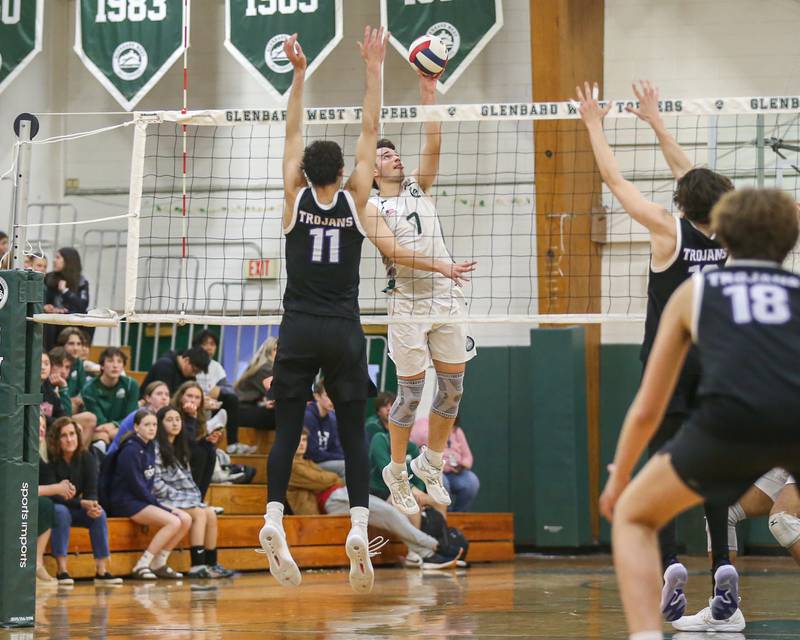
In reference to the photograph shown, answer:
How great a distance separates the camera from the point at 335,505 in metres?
13.1

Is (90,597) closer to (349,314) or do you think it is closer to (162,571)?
(162,571)

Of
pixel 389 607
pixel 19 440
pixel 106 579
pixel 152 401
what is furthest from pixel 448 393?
pixel 152 401

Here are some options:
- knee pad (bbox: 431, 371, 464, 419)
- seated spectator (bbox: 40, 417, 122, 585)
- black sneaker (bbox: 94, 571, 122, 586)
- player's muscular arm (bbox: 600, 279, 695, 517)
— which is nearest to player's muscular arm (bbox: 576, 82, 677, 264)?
knee pad (bbox: 431, 371, 464, 419)

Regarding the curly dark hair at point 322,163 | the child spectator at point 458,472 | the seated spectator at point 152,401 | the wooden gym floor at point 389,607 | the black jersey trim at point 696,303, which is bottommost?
the wooden gym floor at point 389,607

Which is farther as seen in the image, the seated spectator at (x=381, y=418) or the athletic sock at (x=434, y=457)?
the seated spectator at (x=381, y=418)

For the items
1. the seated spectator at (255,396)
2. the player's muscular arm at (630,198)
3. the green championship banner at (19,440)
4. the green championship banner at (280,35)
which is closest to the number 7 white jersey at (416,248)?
the player's muscular arm at (630,198)

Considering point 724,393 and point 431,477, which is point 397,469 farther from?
point 724,393

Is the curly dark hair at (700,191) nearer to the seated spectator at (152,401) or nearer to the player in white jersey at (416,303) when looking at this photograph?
the player in white jersey at (416,303)

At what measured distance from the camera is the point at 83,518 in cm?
1095

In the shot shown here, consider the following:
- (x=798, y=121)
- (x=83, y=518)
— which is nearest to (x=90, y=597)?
(x=83, y=518)

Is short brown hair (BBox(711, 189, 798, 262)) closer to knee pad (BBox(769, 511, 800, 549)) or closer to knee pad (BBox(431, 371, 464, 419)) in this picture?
knee pad (BBox(431, 371, 464, 419))

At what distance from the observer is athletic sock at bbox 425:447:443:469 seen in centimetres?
833

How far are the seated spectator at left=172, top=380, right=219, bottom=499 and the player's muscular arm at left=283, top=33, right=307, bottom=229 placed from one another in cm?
585

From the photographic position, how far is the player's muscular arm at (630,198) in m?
6.17
